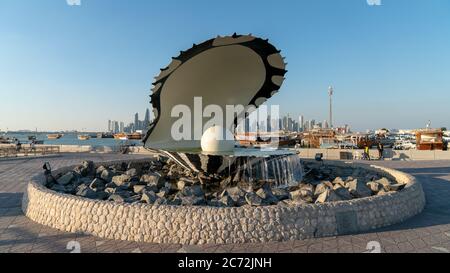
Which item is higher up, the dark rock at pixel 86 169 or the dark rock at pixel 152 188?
the dark rock at pixel 86 169

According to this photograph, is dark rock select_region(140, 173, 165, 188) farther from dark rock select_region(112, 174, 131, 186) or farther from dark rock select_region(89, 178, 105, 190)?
dark rock select_region(89, 178, 105, 190)

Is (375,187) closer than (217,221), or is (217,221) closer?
(217,221)

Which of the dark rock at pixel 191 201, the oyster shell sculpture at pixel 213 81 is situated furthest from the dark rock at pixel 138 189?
the oyster shell sculpture at pixel 213 81

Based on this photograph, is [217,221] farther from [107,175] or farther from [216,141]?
[107,175]

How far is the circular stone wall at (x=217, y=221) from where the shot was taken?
6.17m

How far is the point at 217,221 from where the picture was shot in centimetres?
620

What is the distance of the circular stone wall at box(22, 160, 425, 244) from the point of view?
617cm

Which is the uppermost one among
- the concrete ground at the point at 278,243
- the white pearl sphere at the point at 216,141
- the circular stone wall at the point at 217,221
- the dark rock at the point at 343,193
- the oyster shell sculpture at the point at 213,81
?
the oyster shell sculpture at the point at 213,81

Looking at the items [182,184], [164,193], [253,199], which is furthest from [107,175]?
[253,199]

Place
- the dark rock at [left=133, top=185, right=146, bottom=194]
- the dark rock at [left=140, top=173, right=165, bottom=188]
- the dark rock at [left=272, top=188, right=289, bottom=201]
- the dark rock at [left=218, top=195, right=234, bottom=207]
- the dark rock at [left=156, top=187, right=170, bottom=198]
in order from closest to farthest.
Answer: the dark rock at [left=218, top=195, right=234, bottom=207]
the dark rock at [left=272, top=188, right=289, bottom=201]
the dark rock at [left=156, top=187, right=170, bottom=198]
the dark rock at [left=133, top=185, right=146, bottom=194]
the dark rock at [left=140, top=173, right=165, bottom=188]

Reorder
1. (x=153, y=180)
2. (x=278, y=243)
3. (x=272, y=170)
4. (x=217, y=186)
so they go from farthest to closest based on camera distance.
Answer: (x=272, y=170) → (x=217, y=186) → (x=153, y=180) → (x=278, y=243)

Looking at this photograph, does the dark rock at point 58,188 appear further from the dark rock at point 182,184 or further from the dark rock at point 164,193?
the dark rock at point 182,184

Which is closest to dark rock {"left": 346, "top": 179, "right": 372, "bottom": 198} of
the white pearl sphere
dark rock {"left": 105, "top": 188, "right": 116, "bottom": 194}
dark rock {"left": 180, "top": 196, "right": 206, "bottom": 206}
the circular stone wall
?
the circular stone wall

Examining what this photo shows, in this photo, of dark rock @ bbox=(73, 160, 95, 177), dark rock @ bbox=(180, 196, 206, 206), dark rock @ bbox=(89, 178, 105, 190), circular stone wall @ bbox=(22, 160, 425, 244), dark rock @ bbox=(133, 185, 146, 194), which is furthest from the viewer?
dark rock @ bbox=(73, 160, 95, 177)
